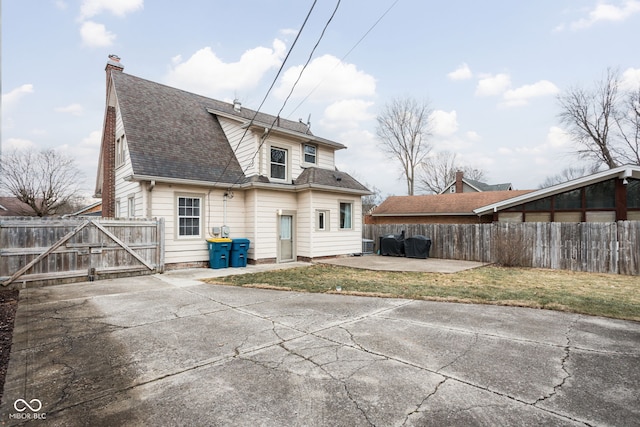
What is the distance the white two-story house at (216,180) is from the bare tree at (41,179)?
53.9 ft

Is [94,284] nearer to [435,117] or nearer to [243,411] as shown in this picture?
[243,411]

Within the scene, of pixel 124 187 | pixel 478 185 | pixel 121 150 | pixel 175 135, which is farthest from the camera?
pixel 478 185

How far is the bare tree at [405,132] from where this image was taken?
1226 inches

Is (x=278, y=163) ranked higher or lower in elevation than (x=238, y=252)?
higher

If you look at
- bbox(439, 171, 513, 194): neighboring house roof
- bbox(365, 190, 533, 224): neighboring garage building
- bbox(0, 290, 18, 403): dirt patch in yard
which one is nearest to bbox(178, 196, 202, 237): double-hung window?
bbox(0, 290, 18, 403): dirt patch in yard

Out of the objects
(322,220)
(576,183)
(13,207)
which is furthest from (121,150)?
(13,207)

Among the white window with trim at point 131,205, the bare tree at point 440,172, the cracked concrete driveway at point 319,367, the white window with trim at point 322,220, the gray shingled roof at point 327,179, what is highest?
the bare tree at point 440,172

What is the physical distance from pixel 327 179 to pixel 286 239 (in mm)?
3106

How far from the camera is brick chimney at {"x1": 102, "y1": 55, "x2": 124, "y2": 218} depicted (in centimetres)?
1298

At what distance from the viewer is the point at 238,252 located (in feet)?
37.4

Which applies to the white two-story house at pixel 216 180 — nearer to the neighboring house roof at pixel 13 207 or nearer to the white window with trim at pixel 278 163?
the white window with trim at pixel 278 163

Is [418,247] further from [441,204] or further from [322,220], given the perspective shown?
[441,204]

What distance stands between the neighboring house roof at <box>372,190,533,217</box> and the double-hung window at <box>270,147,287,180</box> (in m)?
13.3

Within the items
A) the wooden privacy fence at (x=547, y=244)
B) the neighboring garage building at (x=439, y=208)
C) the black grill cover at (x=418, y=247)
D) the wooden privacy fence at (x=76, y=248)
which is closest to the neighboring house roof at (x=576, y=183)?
the wooden privacy fence at (x=547, y=244)
